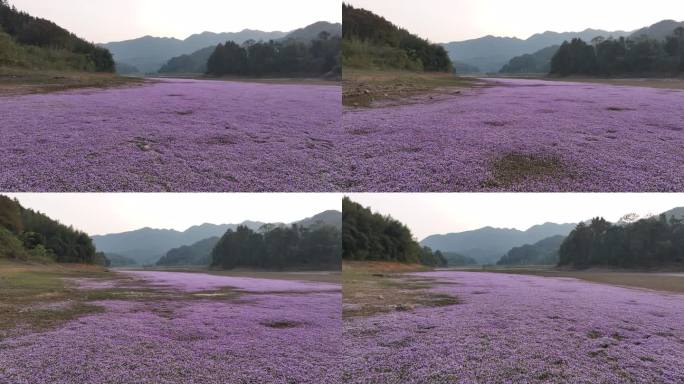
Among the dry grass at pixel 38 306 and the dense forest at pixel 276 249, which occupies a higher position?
the dry grass at pixel 38 306

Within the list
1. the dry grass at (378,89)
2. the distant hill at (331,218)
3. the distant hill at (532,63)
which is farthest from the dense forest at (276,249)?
the distant hill at (532,63)

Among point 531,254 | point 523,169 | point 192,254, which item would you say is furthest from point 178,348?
point 531,254

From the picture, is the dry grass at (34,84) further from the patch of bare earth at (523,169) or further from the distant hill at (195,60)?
the patch of bare earth at (523,169)

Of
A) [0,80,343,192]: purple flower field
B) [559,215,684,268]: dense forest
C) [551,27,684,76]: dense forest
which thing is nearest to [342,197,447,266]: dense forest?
[0,80,343,192]: purple flower field

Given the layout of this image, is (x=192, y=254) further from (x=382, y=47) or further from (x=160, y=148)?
(x=160, y=148)

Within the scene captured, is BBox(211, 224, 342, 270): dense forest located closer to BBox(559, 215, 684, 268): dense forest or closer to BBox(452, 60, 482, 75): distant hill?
BBox(559, 215, 684, 268): dense forest

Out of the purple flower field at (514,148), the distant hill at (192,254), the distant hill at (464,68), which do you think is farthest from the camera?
the distant hill at (192,254)
